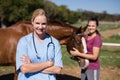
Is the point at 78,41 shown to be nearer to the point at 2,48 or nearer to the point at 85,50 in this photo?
the point at 85,50

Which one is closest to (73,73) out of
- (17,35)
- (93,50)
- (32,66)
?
(17,35)

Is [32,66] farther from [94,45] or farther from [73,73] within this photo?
[73,73]

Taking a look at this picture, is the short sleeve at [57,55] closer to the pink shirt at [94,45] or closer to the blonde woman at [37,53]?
the blonde woman at [37,53]

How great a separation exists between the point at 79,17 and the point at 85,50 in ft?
370

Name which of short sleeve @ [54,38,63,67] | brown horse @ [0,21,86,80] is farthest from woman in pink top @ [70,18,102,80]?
short sleeve @ [54,38,63,67]

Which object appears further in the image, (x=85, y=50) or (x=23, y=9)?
(x=23, y=9)

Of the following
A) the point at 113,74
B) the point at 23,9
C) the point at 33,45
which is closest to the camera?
the point at 33,45

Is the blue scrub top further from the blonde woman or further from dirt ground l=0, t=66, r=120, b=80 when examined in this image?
dirt ground l=0, t=66, r=120, b=80

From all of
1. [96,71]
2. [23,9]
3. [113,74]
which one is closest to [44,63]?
[96,71]

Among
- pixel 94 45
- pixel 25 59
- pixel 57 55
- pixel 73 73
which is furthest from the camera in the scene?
pixel 73 73

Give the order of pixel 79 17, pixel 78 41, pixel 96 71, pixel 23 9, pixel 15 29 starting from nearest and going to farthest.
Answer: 1. pixel 96 71
2. pixel 78 41
3. pixel 15 29
4. pixel 23 9
5. pixel 79 17

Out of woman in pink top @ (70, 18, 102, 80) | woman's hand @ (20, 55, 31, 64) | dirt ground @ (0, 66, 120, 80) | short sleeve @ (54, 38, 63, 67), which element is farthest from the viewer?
dirt ground @ (0, 66, 120, 80)

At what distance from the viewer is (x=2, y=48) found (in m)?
5.60

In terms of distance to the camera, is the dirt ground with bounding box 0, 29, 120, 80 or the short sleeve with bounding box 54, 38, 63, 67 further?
the dirt ground with bounding box 0, 29, 120, 80
